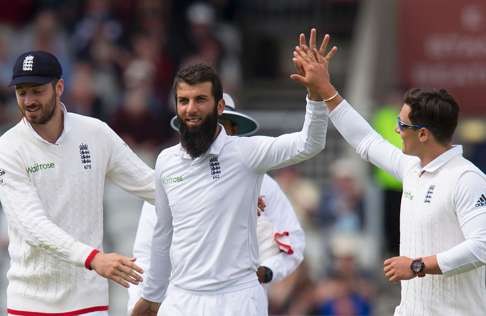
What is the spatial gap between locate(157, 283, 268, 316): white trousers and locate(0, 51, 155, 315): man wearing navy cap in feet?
1.80

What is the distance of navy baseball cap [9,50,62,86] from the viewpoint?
789 centimetres

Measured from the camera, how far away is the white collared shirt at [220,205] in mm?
7539

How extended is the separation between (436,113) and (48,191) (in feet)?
7.17

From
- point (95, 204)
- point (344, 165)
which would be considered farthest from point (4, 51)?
point (95, 204)

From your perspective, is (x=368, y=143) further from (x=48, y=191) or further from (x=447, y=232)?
(x=48, y=191)

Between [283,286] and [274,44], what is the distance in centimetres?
559

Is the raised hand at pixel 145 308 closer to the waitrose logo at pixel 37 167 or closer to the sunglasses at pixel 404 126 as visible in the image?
the waitrose logo at pixel 37 167

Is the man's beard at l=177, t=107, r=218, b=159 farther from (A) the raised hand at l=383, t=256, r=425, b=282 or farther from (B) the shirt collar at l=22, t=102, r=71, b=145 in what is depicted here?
(A) the raised hand at l=383, t=256, r=425, b=282

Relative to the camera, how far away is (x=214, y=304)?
7.56m

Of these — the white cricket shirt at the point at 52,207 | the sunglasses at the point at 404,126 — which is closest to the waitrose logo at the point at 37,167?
the white cricket shirt at the point at 52,207

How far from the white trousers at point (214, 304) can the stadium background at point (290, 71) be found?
5.59 meters

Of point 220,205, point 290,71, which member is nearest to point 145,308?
point 220,205

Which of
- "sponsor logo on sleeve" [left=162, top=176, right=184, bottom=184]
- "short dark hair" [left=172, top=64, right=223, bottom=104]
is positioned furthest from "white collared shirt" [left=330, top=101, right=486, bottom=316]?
"sponsor logo on sleeve" [left=162, top=176, right=184, bottom=184]

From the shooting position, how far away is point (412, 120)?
25.5 feet
